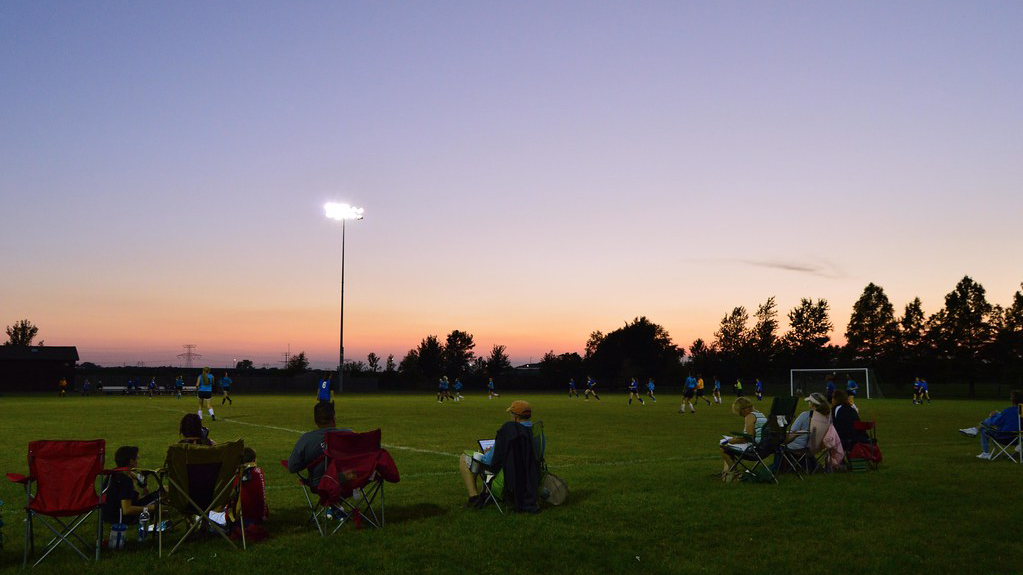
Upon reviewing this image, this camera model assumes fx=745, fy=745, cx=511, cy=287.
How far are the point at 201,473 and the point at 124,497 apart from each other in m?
0.98

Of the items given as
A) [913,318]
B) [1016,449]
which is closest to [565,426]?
[1016,449]

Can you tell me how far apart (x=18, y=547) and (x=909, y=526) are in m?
9.03

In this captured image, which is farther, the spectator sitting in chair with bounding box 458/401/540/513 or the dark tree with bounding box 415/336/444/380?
the dark tree with bounding box 415/336/444/380

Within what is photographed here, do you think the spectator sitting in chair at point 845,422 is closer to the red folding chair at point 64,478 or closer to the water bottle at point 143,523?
the water bottle at point 143,523

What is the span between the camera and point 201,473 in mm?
7016

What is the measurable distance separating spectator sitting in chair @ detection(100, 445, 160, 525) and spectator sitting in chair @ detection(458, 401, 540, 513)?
3.59 m

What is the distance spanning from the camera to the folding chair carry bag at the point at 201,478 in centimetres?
693

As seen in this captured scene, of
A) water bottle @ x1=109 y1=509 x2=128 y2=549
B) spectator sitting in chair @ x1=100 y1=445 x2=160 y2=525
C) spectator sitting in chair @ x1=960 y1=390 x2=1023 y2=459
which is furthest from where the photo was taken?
spectator sitting in chair @ x1=960 y1=390 x2=1023 y2=459

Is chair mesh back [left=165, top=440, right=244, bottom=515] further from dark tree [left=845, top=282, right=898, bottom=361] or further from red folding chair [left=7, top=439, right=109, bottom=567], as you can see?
dark tree [left=845, top=282, right=898, bottom=361]

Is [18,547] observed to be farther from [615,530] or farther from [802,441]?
[802,441]

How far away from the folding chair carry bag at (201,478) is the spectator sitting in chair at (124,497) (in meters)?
0.41

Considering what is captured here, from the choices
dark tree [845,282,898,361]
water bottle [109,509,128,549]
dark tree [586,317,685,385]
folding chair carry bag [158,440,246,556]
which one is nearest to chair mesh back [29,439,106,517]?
water bottle [109,509,128,549]

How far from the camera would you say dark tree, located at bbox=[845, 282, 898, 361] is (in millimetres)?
102250

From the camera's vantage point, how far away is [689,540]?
735 cm
